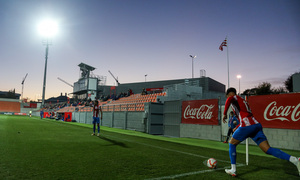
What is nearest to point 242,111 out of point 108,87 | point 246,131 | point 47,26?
point 246,131

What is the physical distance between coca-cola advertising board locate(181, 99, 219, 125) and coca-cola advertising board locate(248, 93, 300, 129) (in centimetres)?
248

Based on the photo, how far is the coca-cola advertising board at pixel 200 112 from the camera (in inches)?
513

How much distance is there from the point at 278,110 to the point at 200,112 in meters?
4.83

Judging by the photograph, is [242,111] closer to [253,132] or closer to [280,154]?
[253,132]

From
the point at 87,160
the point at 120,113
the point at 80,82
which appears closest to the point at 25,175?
the point at 87,160

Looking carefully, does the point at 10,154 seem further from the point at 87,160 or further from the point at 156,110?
the point at 156,110

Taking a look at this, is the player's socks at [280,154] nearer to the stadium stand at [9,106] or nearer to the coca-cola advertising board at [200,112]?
the coca-cola advertising board at [200,112]

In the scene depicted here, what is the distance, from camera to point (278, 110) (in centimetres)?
1020

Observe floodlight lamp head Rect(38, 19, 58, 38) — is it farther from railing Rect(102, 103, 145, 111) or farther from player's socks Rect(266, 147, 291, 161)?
player's socks Rect(266, 147, 291, 161)

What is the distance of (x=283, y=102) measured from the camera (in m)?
10.1

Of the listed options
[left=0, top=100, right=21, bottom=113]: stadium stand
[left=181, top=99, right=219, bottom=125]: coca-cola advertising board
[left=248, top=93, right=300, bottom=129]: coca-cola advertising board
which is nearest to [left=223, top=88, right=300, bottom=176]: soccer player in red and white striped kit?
[left=248, top=93, right=300, bottom=129]: coca-cola advertising board

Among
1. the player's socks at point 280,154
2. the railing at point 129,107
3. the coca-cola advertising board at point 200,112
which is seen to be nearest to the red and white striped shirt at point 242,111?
the player's socks at point 280,154

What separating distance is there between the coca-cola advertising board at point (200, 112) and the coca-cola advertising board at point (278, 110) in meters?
2.48

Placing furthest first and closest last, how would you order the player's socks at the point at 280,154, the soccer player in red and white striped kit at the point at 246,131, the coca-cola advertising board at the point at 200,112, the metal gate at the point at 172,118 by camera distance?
the metal gate at the point at 172,118, the coca-cola advertising board at the point at 200,112, the soccer player in red and white striped kit at the point at 246,131, the player's socks at the point at 280,154
